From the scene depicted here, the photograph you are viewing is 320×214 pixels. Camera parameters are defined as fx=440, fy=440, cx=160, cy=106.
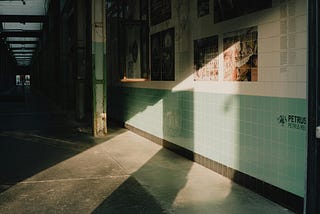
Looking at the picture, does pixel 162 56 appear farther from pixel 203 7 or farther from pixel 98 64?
pixel 98 64

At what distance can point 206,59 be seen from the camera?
6879 mm

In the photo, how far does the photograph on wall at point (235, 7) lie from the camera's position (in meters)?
5.33

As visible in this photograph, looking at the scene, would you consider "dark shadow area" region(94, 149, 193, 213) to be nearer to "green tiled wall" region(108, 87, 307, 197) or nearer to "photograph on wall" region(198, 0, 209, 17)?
"green tiled wall" region(108, 87, 307, 197)

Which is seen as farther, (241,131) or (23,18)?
(23,18)

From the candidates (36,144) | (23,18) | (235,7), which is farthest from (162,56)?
(23,18)

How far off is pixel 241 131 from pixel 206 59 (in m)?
1.52

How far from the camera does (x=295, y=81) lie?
4.65m

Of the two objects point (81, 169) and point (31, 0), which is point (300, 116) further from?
point (31, 0)

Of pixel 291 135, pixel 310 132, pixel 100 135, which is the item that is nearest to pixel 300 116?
pixel 291 135

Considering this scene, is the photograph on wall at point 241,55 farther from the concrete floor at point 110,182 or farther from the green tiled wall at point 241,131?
the concrete floor at point 110,182

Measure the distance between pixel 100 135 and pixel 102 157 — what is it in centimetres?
284

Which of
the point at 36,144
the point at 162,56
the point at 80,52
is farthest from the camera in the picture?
the point at 80,52

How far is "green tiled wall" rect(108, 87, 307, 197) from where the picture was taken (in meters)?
4.75

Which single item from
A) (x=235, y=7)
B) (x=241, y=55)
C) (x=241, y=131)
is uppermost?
(x=235, y=7)
